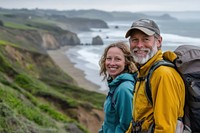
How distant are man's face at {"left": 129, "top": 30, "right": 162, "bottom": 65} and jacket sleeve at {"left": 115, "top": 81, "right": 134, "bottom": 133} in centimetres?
69

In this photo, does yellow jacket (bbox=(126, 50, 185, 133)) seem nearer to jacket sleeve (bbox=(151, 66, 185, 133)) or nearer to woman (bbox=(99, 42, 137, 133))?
jacket sleeve (bbox=(151, 66, 185, 133))

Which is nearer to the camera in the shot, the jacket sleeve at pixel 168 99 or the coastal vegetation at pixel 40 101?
the jacket sleeve at pixel 168 99

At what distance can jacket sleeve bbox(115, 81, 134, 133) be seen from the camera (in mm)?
4141

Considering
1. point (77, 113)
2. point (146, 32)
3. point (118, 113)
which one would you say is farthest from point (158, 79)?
point (77, 113)

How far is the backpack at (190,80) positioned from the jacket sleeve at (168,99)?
5cm

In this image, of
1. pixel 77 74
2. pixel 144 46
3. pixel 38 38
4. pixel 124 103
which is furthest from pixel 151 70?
pixel 38 38

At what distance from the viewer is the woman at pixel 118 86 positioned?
416 centimetres

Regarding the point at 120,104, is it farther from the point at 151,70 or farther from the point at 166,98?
the point at 166,98

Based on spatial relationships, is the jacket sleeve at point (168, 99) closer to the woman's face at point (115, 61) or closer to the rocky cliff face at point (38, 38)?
the woman's face at point (115, 61)

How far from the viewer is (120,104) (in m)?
4.18

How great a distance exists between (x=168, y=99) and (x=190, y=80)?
0.76ft

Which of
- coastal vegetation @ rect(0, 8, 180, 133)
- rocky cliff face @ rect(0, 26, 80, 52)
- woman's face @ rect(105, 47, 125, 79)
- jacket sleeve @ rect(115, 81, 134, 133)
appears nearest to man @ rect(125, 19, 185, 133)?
jacket sleeve @ rect(115, 81, 134, 133)

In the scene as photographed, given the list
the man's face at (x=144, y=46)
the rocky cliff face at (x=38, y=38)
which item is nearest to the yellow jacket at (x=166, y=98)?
the man's face at (x=144, y=46)

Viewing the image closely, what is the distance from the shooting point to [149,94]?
3.30 metres
